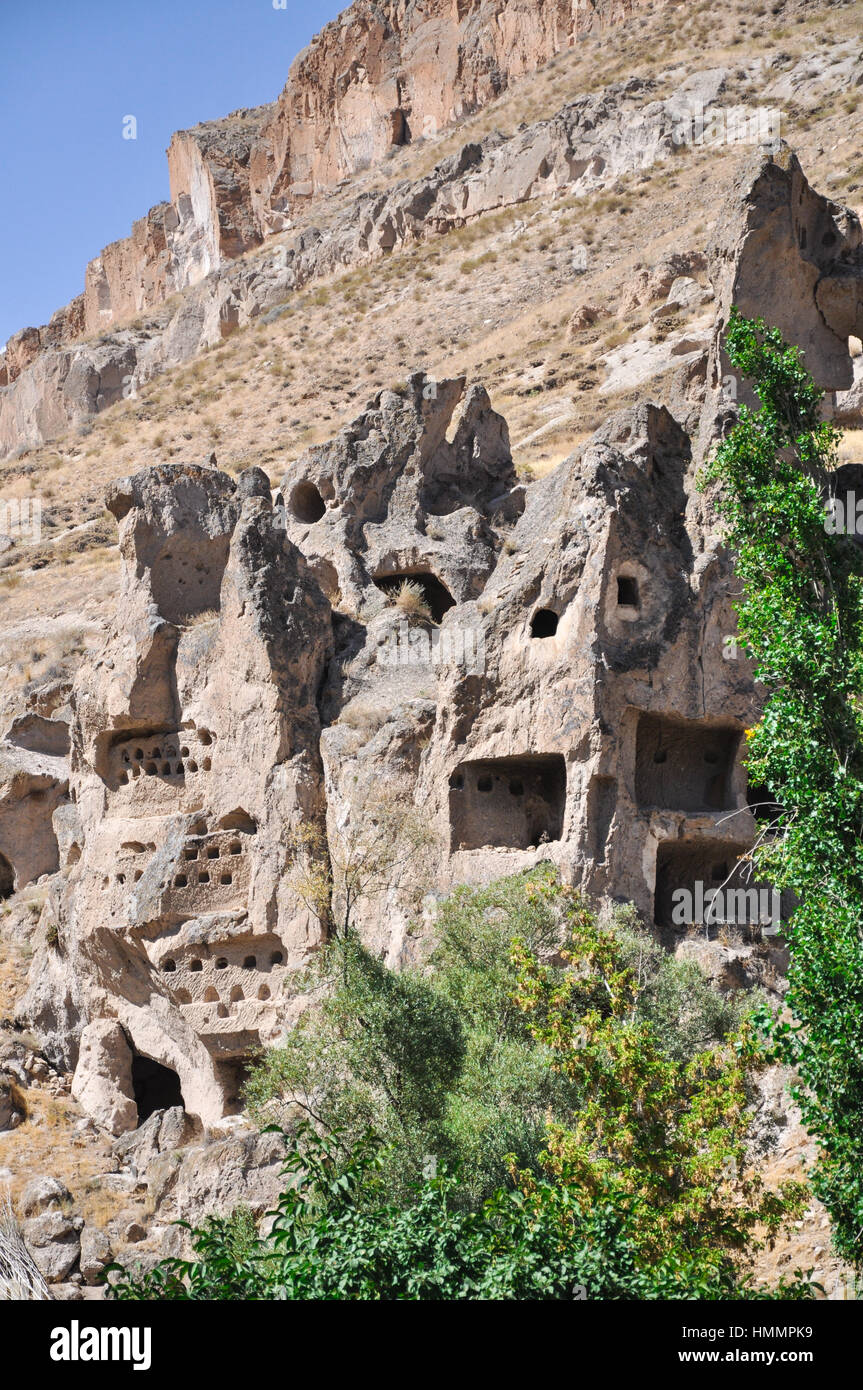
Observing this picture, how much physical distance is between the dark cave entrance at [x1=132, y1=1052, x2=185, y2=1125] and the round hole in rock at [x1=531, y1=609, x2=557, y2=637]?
405 inches

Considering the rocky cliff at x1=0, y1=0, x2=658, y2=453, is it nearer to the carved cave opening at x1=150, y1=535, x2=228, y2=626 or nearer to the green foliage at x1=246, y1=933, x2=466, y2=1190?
the carved cave opening at x1=150, y1=535, x2=228, y2=626

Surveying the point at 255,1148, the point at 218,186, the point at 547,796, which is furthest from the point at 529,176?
the point at 255,1148

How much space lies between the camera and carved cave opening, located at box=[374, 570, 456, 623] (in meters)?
25.8

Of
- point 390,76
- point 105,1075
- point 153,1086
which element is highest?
point 390,76

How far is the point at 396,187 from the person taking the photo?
2692 inches

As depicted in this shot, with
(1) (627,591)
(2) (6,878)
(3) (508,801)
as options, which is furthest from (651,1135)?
(2) (6,878)

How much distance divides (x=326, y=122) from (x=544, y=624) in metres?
71.5

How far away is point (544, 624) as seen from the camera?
20875mm

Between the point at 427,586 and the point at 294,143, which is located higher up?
the point at 294,143

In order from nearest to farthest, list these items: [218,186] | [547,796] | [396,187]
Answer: [547,796] < [396,187] < [218,186]

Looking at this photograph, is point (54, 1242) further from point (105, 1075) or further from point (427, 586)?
point (427, 586)

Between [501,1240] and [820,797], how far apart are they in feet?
16.3

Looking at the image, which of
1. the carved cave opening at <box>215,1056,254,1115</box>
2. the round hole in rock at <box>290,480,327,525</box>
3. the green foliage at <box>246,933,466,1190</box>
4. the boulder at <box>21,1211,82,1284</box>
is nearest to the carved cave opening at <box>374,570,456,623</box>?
the round hole in rock at <box>290,480,327,525</box>
